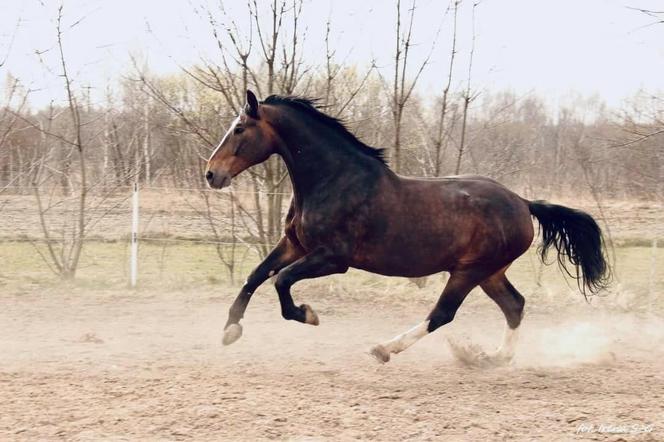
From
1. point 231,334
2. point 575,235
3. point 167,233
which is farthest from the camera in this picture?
point 167,233

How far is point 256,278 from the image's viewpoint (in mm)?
5008

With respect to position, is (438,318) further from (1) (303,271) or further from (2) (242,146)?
(2) (242,146)

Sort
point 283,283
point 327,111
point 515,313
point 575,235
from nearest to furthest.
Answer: point 283,283 < point 515,313 < point 575,235 < point 327,111

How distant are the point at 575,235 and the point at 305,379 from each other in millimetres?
2667

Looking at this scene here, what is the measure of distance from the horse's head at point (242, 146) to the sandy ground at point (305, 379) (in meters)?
1.45

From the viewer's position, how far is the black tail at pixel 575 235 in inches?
221

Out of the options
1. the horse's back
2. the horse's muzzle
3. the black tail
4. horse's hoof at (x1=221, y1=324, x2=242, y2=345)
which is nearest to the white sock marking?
the horse's back

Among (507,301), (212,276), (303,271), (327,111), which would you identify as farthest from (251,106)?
(212,276)

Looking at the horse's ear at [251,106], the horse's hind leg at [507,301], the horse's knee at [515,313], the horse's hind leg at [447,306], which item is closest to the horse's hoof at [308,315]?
the horse's hind leg at [447,306]

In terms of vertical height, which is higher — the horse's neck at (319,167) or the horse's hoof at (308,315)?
the horse's neck at (319,167)

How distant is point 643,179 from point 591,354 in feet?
26.0

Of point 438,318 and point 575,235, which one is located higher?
point 575,235

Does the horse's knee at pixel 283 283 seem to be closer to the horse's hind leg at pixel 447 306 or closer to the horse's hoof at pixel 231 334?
the horse's hoof at pixel 231 334

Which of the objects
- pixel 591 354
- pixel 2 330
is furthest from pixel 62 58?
pixel 591 354
